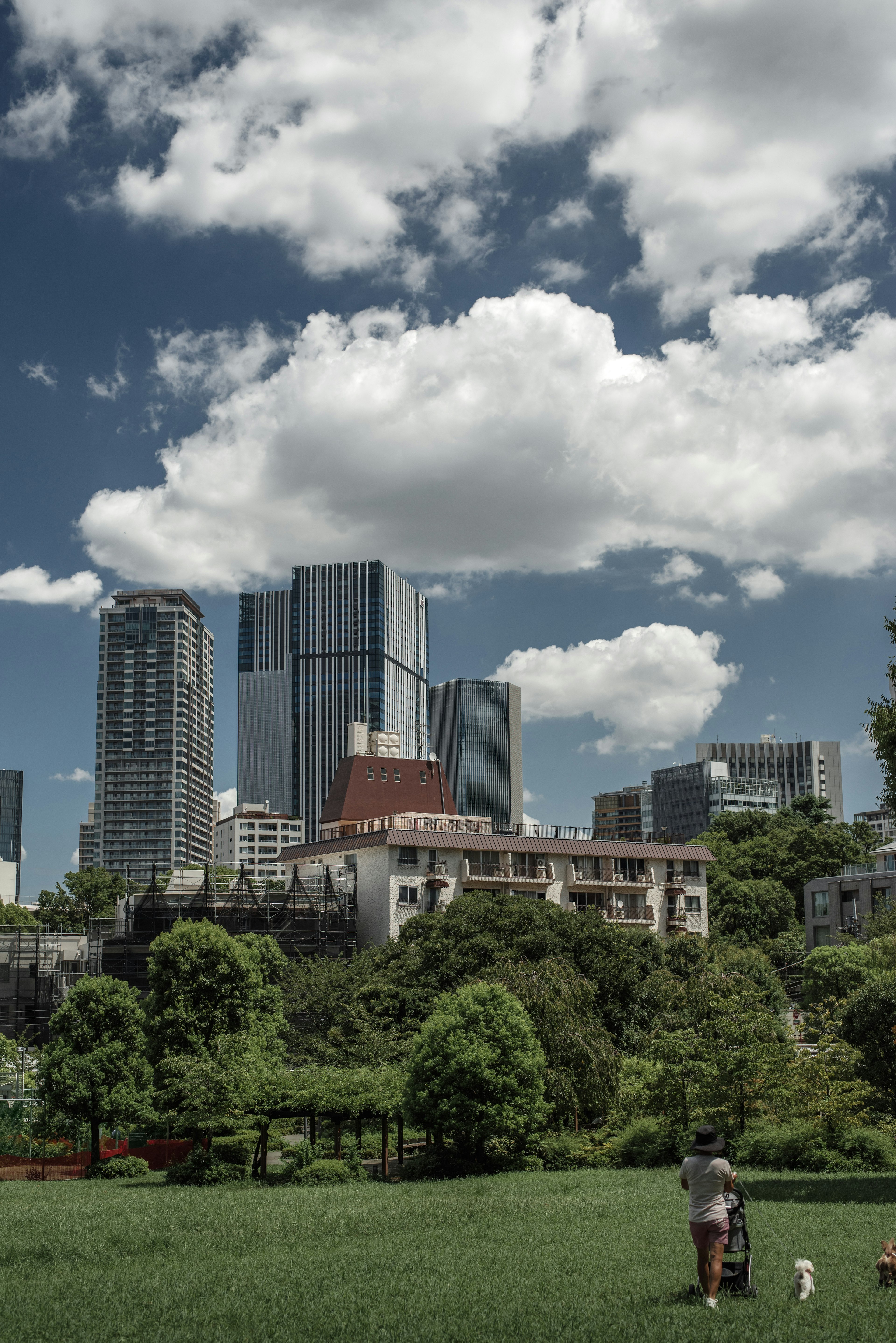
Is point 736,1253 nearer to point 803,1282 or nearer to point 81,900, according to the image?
point 803,1282

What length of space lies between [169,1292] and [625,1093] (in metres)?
20.2

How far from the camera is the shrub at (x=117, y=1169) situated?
3366cm

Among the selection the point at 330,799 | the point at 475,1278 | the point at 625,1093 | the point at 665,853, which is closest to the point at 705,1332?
the point at 475,1278

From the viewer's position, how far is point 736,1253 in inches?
502

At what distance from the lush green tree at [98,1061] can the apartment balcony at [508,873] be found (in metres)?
29.7

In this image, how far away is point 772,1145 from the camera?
25781 millimetres

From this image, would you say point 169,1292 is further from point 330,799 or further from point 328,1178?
point 330,799

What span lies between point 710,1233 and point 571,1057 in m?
22.8

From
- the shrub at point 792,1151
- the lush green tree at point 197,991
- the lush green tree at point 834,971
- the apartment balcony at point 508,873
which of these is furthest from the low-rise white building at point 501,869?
the shrub at point 792,1151

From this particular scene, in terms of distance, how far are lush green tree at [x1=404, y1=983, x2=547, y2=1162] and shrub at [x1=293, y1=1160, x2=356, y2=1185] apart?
2176 mm

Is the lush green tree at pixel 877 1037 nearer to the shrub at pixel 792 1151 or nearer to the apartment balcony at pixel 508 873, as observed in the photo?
the shrub at pixel 792 1151

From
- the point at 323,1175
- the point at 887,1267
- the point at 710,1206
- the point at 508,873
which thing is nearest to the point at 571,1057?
the point at 323,1175

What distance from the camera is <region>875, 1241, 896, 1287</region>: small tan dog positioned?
1287 centimetres

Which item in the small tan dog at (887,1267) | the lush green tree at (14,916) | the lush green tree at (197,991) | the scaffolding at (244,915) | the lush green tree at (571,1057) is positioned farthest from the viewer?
the lush green tree at (14,916)
